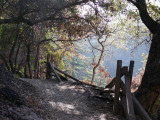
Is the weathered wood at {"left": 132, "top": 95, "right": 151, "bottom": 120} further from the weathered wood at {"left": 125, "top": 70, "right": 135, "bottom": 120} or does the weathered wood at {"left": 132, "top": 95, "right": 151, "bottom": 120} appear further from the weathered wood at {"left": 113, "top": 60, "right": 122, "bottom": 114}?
the weathered wood at {"left": 113, "top": 60, "right": 122, "bottom": 114}

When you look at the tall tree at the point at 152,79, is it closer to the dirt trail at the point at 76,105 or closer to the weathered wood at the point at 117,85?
the weathered wood at the point at 117,85

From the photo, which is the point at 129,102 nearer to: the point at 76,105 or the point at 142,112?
the point at 142,112

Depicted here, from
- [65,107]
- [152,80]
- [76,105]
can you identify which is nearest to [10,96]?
[65,107]

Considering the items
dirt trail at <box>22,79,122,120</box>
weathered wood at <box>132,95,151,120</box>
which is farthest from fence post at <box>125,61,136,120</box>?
dirt trail at <box>22,79,122,120</box>

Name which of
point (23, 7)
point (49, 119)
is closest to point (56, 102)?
point (49, 119)

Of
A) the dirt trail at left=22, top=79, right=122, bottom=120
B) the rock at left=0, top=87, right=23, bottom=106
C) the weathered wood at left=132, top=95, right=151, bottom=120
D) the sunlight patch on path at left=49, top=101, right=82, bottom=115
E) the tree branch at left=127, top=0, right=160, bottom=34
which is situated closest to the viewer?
the rock at left=0, top=87, right=23, bottom=106

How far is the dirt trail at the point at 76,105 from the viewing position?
18.1ft

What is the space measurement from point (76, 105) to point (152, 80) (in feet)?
9.37

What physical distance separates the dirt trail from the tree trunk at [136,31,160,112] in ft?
3.77

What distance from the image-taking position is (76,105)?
657 centimetres

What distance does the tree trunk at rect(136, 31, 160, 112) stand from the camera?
5.58 m

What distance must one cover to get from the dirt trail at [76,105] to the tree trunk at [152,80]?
3.77 ft

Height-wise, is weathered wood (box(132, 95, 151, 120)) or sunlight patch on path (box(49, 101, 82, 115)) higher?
weathered wood (box(132, 95, 151, 120))

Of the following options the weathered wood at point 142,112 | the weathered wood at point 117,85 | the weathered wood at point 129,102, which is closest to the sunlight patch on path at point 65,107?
the weathered wood at point 117,85
